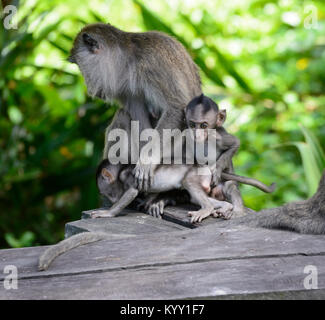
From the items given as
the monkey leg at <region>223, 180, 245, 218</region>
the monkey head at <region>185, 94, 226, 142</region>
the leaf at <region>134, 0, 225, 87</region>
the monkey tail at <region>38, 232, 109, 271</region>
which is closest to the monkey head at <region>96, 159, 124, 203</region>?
the monkey head at <region>185, 94, 226, 142</region>

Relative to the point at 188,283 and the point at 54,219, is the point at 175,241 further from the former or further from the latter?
the point at 54,219

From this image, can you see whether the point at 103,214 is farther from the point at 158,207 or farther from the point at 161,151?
the point at 161,151

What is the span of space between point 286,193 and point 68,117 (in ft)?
8.09

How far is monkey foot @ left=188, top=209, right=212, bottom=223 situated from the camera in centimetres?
347

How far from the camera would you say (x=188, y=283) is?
7.66 ft

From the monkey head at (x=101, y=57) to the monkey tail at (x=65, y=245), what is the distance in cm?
153

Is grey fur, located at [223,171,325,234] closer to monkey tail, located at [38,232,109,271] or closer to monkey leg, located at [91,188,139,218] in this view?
monkey tail, located at [38,232,109,271]

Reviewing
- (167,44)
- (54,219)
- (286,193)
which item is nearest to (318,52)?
(286,193)

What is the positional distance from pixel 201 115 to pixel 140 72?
0.58 m

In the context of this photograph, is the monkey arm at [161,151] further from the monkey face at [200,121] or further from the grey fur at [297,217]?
the grey fur at [297,217]

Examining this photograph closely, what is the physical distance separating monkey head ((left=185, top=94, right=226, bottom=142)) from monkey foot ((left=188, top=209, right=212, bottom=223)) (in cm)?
48

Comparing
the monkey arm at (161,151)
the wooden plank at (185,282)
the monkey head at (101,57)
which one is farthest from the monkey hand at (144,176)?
the wooden plank at (185,282)

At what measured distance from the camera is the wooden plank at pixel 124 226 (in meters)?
3.25

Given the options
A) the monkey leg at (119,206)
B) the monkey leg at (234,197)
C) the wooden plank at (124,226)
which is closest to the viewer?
the wooden plank at (124,226)
